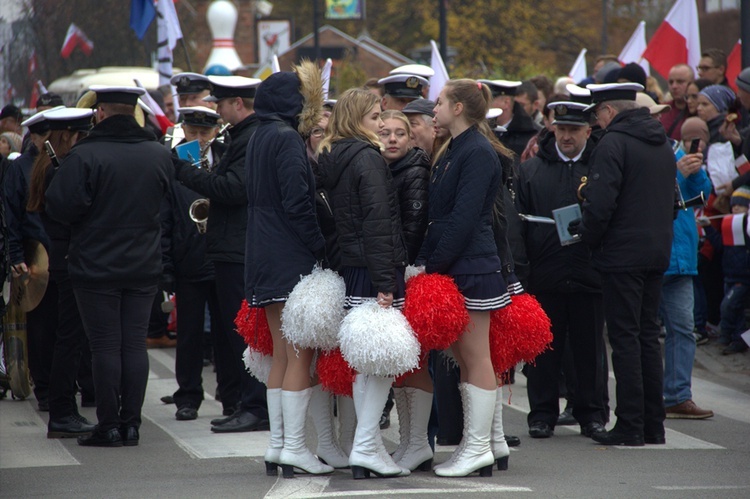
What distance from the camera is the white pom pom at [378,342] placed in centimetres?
588

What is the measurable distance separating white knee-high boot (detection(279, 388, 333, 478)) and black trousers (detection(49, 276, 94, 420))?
7.51 ft

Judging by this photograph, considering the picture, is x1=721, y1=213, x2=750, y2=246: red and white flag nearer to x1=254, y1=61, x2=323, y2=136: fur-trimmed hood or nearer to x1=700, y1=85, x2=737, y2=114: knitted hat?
x1=700, y1=85, x2=737, y2=114: knitted hat

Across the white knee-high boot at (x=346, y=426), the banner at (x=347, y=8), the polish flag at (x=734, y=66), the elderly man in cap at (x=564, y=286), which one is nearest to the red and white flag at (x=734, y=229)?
the elderly man in cap at (x=564, y=286)

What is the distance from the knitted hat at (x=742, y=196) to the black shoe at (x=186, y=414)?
15.8ft

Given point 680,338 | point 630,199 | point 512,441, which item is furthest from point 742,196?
point 512,441

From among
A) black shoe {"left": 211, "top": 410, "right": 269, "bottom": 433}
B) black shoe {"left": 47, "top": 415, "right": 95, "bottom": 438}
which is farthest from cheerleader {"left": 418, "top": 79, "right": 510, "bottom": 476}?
black shoe {"left": 47, "top": 415, "right": 95, "bottom": 438}

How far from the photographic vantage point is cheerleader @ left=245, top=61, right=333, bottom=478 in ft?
20.6

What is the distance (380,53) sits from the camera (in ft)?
139

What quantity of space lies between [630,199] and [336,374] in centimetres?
225

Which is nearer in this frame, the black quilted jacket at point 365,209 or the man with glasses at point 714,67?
the black quilted jacket at point 365,209

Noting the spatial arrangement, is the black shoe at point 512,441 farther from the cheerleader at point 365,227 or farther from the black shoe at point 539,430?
the cheerleader at point 365,227

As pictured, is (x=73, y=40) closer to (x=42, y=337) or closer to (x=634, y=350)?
(x=42, y=337)

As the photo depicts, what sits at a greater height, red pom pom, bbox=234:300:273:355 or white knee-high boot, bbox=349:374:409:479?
red pom pom, bbox=234:300:273:355

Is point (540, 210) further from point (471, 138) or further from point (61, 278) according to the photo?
point (61, 278)
